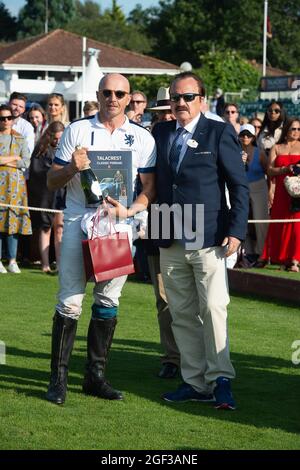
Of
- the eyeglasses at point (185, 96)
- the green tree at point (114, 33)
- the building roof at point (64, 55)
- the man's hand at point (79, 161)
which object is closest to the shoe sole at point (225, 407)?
the man's hand at point (79, 161)

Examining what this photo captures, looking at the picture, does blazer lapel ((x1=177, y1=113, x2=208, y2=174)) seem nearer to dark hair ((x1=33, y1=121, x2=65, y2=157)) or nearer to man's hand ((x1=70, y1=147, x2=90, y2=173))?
man's hand ((x1=70, y1=147, x2=90, y2=173))

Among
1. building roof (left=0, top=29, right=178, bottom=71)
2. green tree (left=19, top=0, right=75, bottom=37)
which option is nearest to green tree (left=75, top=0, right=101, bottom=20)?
green tree (left=19, top=0, right=75, bottom=37)

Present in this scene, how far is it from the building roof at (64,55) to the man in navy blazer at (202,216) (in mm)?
61097

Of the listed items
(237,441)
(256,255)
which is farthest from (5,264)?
(237,441)

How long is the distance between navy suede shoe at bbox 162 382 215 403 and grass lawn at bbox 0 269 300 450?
Answer: 8 centimetres

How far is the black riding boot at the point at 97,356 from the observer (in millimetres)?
7262

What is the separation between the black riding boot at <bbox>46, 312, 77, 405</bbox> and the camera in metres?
7.08

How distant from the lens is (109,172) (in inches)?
279

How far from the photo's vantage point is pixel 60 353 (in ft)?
23.5

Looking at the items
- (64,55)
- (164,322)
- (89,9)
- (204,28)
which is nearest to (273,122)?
(164,322)

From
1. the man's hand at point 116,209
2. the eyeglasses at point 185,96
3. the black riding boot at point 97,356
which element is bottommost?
the black riding boot at point 97,356

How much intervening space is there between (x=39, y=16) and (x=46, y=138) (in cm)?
9463

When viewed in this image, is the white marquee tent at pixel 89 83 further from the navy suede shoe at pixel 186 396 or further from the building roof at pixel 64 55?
the building roof at pixel 64 55

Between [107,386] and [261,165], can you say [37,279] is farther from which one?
[107,386]
